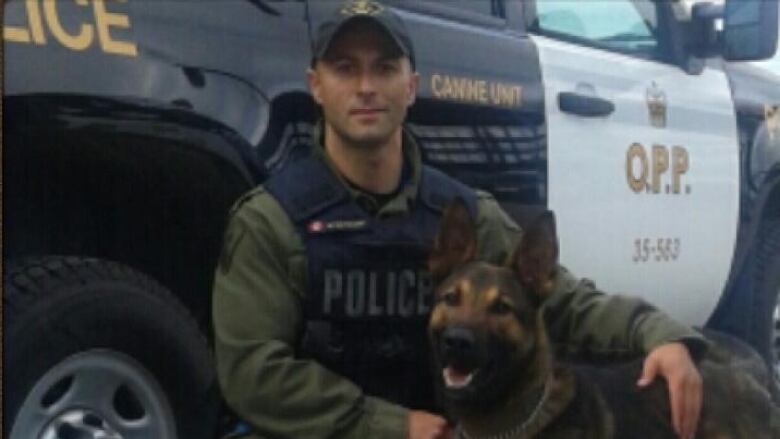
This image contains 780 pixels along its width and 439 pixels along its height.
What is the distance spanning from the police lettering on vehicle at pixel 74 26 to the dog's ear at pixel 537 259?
29.1 inches

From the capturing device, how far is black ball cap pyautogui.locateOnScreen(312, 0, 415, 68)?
2.33 m

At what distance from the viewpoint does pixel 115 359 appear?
225cm

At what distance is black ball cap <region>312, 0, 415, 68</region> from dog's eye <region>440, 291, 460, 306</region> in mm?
415

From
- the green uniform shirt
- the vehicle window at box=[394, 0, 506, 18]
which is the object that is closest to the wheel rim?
the green uniform shirt

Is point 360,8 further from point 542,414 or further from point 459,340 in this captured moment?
point 542,414

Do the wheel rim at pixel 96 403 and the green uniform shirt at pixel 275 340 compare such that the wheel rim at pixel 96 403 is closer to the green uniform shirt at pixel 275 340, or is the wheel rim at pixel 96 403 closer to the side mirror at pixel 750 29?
the green uniform shirt at pixel 275 340

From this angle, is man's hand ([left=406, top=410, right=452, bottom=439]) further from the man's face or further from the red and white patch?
the man's face

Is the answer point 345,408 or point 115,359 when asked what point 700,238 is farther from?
point 115,359

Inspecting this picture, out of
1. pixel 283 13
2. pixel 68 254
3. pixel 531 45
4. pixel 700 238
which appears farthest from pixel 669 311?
pixel 68 254

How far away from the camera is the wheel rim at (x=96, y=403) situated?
2.14m

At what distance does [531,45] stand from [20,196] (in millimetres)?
1269

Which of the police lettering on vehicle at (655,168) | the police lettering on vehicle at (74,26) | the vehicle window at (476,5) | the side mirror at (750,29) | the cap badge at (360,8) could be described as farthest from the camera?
the side mirror at (750,29)

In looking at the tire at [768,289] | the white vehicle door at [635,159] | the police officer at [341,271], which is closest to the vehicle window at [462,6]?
the white vehicle door at [635,159]

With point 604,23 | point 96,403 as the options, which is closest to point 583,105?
point 604,23
